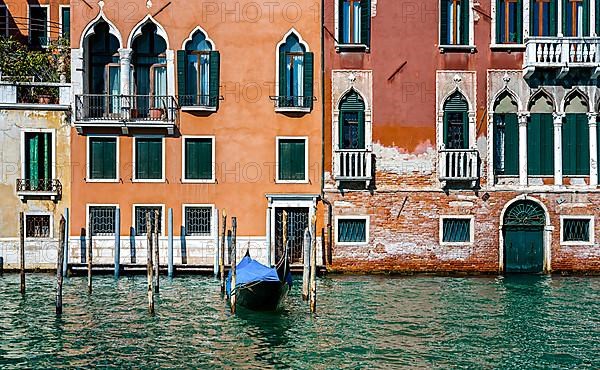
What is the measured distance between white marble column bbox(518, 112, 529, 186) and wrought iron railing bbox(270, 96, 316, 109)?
13.8ft

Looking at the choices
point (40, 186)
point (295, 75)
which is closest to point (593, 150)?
point (295, 75)

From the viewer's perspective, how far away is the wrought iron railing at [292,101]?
1941 cm

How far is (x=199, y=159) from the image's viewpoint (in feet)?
63.9

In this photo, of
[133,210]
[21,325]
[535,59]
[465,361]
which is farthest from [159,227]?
[465,361]

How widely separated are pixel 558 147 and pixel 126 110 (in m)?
8.66

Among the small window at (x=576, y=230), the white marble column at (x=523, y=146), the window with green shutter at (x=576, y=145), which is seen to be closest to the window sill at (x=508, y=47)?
the white marble column at (x=523, y=146)

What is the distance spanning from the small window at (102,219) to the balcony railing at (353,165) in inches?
180

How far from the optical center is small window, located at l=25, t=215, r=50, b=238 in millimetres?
19250

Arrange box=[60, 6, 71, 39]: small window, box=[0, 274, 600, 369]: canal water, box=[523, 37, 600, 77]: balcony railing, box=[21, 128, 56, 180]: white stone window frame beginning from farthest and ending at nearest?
box=[60, 6, 71, 39]: small window, box=[21, 128, 56, 180]: white stone window frame, box=[523, 37, 600, 77]: balcony railing, box=[0, 274, 600, 369]: canal water

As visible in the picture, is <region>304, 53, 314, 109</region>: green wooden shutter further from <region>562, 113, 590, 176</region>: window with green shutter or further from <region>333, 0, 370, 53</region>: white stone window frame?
<region>562, 113, 590, 176</region>: window with green shutter

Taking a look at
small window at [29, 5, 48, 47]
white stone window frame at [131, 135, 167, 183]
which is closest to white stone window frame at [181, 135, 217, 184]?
white stone window frame at [131, 135, 167, 183]

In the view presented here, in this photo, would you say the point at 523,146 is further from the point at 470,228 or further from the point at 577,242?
the point at 577,242

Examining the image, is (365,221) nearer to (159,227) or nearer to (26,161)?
(159,227)

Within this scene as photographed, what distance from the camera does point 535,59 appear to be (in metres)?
18.9
